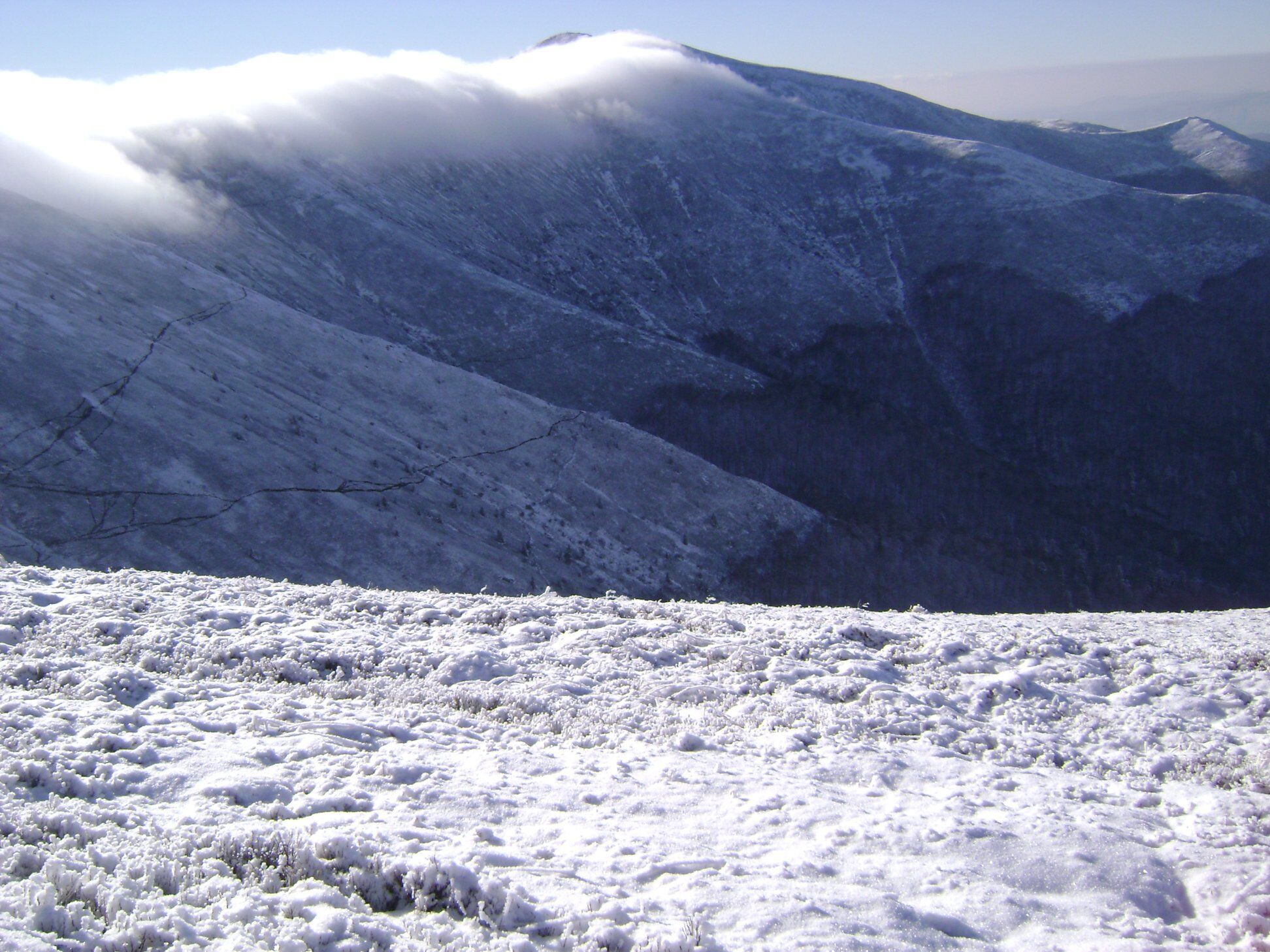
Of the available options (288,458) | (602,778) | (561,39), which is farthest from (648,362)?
(561,39)

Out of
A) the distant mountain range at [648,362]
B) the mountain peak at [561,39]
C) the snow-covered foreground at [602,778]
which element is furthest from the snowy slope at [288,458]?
the mountain peak at [561,39]

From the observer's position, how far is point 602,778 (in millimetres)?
5965

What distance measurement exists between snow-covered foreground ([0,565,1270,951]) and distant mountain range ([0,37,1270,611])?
8.80 m

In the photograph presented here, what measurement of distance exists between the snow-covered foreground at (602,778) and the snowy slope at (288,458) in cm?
688

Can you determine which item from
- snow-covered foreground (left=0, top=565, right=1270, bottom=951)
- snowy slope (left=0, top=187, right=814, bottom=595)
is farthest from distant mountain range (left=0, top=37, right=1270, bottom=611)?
snow-covered foreground (left=0, top=565, right=1270, bottom=951)

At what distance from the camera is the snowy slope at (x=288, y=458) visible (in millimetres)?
15859

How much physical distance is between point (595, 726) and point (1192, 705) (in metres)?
5.24

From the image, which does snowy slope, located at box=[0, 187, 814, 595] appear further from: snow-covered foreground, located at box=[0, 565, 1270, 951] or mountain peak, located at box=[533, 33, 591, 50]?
mountain peak, located at box=[533, 33, 591, 50]

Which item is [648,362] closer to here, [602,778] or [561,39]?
[602,778]

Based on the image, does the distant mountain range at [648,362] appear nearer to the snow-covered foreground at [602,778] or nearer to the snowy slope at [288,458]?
the snowy slope at [288,458]

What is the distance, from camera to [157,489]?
16188mm

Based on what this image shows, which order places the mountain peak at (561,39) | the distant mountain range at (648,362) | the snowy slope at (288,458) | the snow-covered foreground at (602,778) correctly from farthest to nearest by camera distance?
1. the mountain peak at (561,39)
2. the distant mountain range at (648,362)
3. the snowy slope at (288,458)
4. the snow-covered foreground at (602,778)

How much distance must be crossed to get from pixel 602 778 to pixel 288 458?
14.7 m

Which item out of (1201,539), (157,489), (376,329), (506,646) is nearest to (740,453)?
(376,329)
